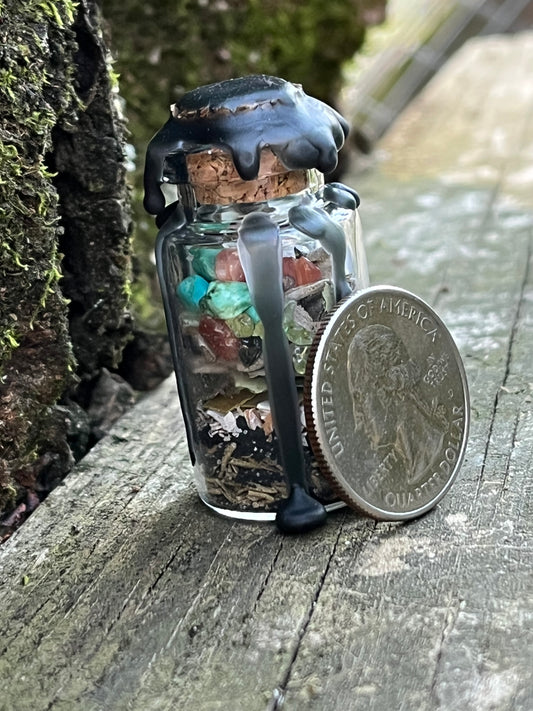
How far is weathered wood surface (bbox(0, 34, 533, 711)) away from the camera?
1.39 meters

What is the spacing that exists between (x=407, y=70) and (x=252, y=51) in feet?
5.20

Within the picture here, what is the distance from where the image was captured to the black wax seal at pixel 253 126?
161 cm

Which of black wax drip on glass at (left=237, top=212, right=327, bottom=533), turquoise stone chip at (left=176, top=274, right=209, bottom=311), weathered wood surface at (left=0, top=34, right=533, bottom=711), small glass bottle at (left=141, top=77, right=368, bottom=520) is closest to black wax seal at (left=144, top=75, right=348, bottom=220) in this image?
small glass bottle at (left=141, top=77, right=368, bottom=520)

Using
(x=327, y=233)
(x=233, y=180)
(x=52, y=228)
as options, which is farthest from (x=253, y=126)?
(x=52, y=228)

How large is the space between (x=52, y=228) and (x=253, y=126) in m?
0.54

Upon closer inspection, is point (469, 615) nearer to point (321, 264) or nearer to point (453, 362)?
point (453, 362)

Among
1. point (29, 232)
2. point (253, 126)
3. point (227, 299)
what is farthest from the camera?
point (29, 232)

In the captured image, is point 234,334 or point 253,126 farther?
point 234,334

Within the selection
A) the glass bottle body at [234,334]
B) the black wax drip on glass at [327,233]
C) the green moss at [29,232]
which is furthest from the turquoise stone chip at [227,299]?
the green moss at [29,232]

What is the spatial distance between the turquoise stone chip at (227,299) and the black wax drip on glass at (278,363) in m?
0.03

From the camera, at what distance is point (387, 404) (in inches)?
69.2

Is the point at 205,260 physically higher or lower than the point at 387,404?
higher

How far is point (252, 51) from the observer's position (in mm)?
3932

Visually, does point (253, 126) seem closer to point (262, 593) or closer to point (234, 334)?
point (234, 334)
